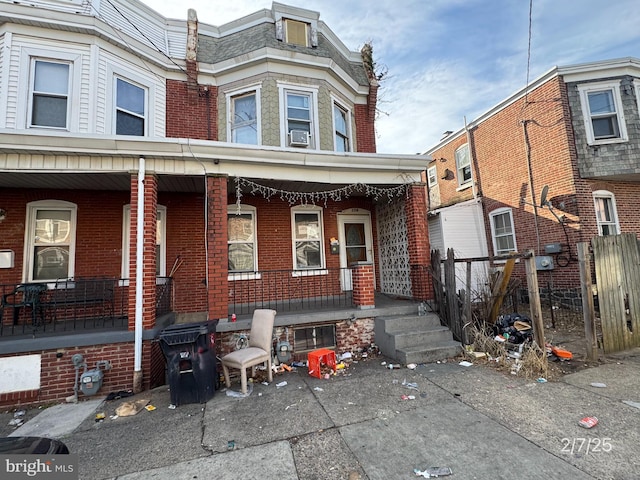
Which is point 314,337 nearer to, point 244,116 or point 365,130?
point 244,116

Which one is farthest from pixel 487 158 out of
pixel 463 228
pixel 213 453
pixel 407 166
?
pixel 213 453

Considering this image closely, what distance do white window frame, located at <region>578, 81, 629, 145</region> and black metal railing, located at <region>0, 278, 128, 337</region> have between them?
12805mm

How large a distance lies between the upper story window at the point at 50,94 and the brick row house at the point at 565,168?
34.7 feet

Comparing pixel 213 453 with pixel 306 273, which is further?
pixel 306 273

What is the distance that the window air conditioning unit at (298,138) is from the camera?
7.35m

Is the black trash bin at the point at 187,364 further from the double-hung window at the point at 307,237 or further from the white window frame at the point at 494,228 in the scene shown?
the white window frame at the point at 494,228

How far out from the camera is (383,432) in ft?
10.6

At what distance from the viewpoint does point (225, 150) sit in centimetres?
551

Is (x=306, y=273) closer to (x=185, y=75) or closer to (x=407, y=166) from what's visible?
(x=407, y=166)

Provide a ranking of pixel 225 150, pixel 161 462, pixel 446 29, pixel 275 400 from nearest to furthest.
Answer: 1. pixel 161 462
2. pixel 275 400
3. pixel 225 150
4. pixel 446 29

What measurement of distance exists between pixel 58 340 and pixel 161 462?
3077 millimetres

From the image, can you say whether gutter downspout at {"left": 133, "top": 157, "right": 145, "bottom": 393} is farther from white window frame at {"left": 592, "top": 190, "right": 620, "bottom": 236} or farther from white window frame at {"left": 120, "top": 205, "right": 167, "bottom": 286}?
white window frame at {"left": 592, "top": 190, "right": 620, "bottom": 236}

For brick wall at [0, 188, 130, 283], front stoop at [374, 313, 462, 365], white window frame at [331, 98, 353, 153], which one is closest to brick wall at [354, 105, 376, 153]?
white window frame at [331, 98, 353, 153]

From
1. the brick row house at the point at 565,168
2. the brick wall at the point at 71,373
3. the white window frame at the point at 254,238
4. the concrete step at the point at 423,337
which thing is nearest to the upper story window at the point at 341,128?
the white window frame at the point at 254,238
